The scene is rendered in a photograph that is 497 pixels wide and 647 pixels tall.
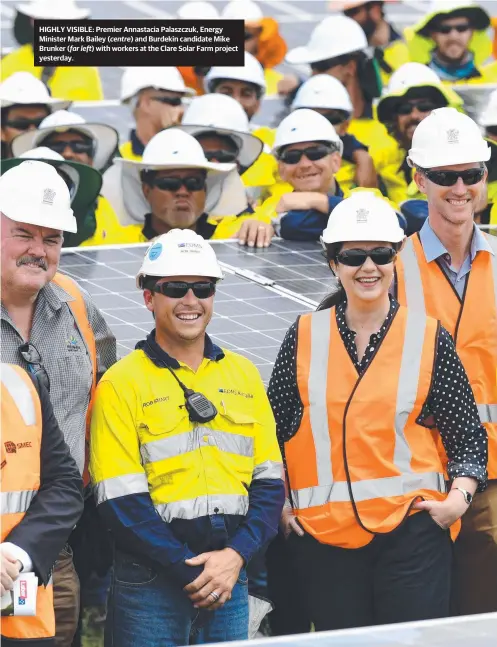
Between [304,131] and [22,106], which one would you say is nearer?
[304,131]

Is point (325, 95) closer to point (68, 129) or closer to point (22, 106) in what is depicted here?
point (68, 129)

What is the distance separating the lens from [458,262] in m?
7.30

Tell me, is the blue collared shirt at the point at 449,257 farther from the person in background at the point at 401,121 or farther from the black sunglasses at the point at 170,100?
the black sunglasses at the point at 170,100

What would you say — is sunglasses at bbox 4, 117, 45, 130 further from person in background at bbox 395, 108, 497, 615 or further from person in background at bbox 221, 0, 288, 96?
person in background at bbox 395, 108, 497, 615

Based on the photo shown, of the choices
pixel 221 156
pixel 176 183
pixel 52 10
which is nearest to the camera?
pixel 176 183

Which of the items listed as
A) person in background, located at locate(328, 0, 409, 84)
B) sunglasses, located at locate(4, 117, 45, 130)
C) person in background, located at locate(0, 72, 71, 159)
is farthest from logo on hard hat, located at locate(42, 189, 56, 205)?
person in background, located at locate(328, 0, 409, 84)

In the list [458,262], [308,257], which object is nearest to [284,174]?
[308,257]

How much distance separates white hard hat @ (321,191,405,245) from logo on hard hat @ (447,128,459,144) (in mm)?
586

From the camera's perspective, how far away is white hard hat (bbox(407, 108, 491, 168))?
730cm

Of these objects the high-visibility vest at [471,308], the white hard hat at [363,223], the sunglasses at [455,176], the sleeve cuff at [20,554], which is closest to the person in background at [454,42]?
the sunglasses at [455,176]

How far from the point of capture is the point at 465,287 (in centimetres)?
723

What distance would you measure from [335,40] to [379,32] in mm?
1642

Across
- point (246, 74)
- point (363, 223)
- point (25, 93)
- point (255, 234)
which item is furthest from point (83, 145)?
point (363, 223)

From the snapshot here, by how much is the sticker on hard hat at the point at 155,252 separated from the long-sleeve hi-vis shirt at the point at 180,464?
1.21 ft
